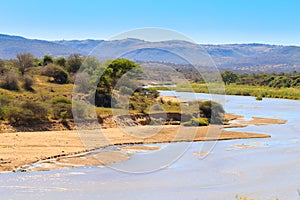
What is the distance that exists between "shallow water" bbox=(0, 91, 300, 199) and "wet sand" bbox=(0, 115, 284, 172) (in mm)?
1580

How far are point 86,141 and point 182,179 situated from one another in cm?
1033

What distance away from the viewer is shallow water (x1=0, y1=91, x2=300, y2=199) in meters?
17.0

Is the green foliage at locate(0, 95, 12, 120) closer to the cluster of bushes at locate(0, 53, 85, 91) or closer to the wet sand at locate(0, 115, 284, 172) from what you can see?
the wet sand at locate(0, 115, 284, 172)

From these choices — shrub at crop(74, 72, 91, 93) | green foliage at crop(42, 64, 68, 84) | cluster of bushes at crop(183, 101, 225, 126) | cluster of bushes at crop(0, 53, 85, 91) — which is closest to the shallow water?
cluster of bushes at crop(183, 101, 225, 126)

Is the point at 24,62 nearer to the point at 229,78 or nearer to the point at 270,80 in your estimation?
the point at 229,78

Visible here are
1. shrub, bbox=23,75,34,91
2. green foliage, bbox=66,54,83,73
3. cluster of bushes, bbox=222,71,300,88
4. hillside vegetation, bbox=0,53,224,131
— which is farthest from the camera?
cluster of bushes, bbox=222,71,300,88

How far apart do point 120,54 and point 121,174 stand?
7.99 metres

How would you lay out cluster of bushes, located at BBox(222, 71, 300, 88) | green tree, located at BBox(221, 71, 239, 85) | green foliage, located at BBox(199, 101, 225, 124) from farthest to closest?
green tree, located at BBox(221, 71, 239, 85)
cluster of bushes, located at BBox(222, 71, 300, 88)
green foliage, located at BBox(199, 101, 225, 124)

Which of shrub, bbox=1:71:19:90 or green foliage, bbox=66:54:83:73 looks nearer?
shrub, bbox=1:71:19:90

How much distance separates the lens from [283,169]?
74.1 feet

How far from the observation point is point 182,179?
19719 millimetres

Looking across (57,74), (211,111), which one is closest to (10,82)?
(57,74)

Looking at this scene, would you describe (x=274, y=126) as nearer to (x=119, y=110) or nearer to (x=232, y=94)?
(x=119, y=110)

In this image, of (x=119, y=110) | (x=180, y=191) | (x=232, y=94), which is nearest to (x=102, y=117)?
(x=119, y=110)
